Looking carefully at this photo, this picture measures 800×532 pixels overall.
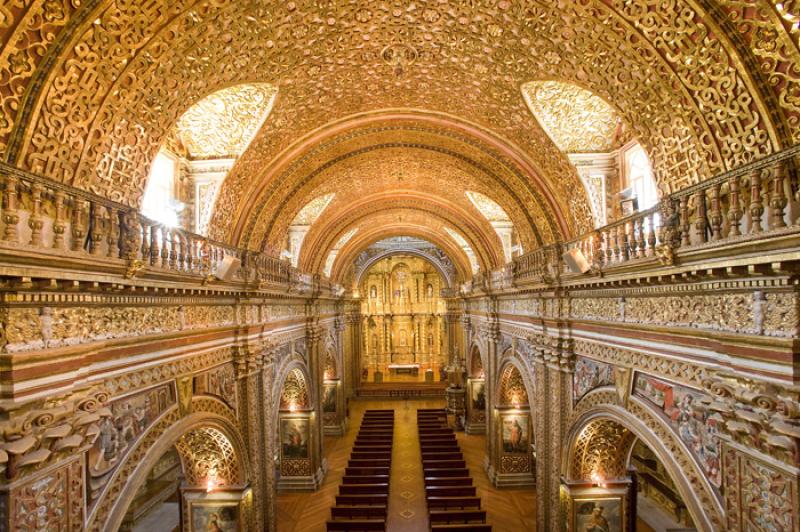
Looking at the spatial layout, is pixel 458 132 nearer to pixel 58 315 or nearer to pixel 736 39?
pixel 736 39

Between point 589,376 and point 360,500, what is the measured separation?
876cm

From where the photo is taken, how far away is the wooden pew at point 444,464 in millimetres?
17047

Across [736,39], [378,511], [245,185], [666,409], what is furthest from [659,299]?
[378,511]

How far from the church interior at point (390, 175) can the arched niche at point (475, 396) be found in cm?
821

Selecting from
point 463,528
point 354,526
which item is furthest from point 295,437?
point 463,528

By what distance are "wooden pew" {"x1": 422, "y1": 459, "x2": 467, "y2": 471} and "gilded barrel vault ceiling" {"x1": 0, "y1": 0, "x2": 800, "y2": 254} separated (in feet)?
42.6

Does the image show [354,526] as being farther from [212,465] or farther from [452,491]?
[212,465]

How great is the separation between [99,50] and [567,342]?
8.70 meters

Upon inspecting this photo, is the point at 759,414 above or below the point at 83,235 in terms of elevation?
below

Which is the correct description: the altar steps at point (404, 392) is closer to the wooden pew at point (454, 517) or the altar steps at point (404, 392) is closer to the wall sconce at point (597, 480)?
the wooden pew at point (454, 517)

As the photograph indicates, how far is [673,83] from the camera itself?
17.0 feet

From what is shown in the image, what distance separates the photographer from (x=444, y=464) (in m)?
17.2

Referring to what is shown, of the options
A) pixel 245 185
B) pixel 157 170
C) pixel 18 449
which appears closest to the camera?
pixel 18 449

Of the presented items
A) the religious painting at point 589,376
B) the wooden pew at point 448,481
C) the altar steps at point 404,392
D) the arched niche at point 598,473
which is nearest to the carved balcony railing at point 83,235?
the religious painting at point 589,376
